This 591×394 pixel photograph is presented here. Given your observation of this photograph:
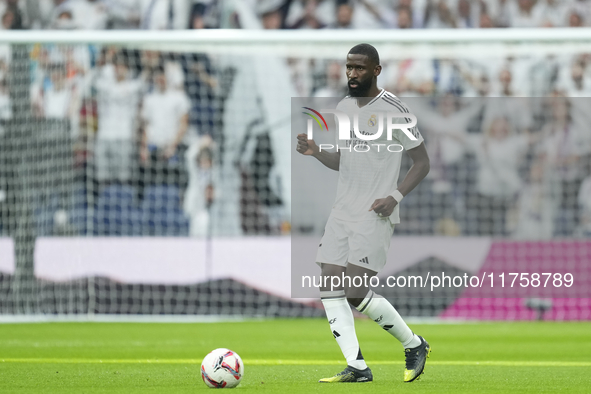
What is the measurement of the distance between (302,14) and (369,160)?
9471 mm

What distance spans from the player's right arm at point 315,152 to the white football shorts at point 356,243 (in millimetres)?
432

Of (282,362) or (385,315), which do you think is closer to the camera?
(385,315)

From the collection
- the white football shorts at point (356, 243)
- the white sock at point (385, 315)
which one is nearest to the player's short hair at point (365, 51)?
the white football shorts at point (356, 243)

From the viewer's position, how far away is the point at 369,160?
5547 mm

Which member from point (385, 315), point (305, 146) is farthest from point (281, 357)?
point (305, 146)

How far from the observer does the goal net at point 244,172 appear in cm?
1151

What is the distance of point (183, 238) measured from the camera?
11.7 m

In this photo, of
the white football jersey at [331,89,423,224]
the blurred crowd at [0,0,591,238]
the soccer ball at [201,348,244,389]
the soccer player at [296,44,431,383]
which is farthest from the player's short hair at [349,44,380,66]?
the blurred crowd at [0,0,591,238]

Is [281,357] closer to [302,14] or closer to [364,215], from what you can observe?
[364,215]

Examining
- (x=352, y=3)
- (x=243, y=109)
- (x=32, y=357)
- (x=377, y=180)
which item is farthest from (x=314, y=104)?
(x=377, y=180)

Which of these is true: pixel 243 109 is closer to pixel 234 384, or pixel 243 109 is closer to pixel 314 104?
pixel 314 104

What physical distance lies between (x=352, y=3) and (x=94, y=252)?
5844 mm

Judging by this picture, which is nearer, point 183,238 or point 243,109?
point 183,238

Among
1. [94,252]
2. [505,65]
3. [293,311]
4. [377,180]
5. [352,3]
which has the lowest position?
[293,311]
